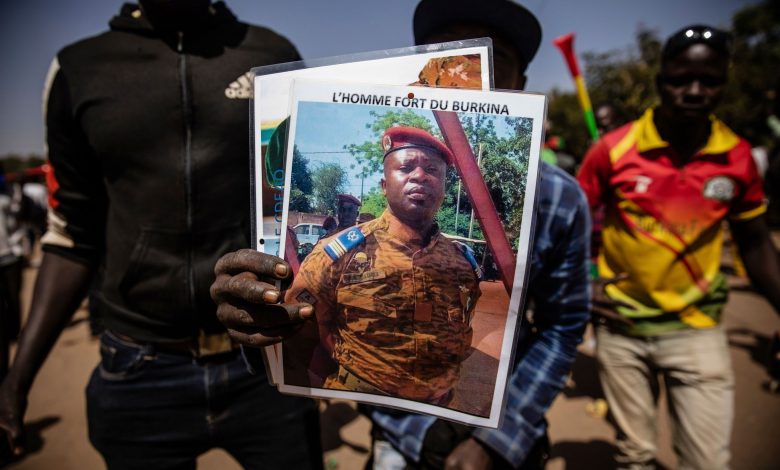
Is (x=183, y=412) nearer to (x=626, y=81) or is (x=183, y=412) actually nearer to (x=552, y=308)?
(x=552, y=308)

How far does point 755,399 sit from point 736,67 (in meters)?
15.0

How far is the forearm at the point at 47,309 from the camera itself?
1.25 m

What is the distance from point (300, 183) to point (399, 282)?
0.75ft

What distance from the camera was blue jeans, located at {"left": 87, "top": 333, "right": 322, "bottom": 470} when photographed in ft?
4.03

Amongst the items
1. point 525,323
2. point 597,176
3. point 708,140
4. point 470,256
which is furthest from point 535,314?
point 708,140

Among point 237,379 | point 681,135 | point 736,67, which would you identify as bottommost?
point 237,379

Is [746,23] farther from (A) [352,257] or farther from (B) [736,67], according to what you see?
(A) [352,257]

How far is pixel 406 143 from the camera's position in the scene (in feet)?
2.36

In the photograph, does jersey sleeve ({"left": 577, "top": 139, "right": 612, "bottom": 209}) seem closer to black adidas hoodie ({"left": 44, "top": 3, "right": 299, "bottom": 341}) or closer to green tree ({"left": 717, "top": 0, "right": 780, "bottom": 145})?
black adidas hoodie ({"left": 44, "top": 3, "right": 299, "bottom": 341})

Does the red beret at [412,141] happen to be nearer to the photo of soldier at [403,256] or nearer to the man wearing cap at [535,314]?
the photo of soldier at [403,256]

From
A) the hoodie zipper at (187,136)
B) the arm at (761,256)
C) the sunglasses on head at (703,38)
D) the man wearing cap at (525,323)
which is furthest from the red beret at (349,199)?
the arm at (761,256)

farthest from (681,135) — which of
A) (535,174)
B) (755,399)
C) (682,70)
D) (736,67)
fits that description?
(736,67)

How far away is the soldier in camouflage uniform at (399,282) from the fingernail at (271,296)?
0.13 ft

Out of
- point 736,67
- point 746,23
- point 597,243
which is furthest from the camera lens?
point 746,23
